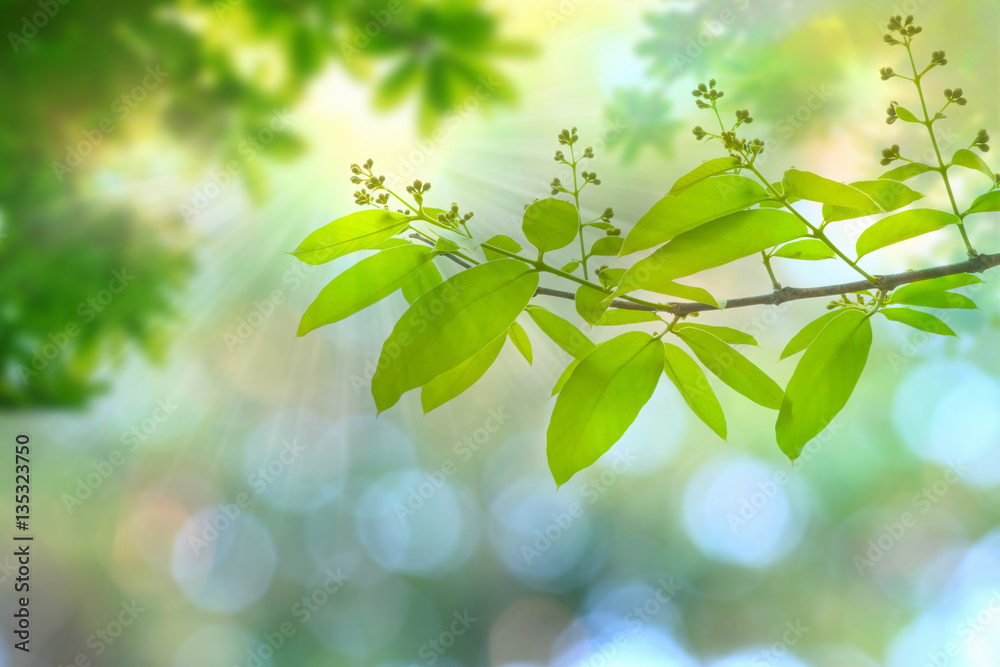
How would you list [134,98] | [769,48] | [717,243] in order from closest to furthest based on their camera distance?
1. [717,243]
2. [134,98]
3. [769,48]

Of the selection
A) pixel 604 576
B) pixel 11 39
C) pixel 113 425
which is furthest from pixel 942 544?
pixel 11 39

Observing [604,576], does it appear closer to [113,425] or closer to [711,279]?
[711,279]

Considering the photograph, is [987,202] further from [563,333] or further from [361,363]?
[361,363]

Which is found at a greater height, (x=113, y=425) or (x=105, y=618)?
(x=113, y=425)

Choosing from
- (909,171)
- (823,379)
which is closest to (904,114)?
(909,171)

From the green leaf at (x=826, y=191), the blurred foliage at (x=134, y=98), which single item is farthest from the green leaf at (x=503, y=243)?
the blurred foliage at (x=134, y=98)

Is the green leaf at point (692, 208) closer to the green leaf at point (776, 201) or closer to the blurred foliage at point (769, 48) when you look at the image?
the green leaf at point (776, 201)

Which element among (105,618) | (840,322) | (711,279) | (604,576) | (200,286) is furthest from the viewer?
(604,576)
